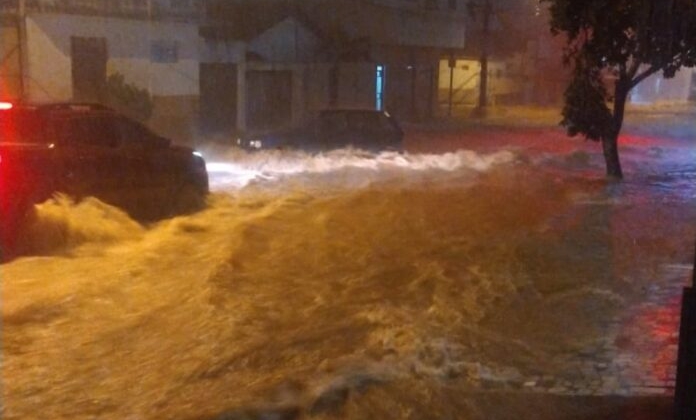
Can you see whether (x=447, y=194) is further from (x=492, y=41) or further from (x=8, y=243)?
(x=492, y=41)

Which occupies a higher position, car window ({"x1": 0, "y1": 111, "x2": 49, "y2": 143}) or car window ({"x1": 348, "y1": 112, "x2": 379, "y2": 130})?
car window ({"x1": 0, "y1": 111, "x2": 49, "y2": 143})

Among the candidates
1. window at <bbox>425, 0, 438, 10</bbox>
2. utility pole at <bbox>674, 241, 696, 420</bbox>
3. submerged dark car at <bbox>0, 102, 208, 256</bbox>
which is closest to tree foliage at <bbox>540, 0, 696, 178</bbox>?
submerged dark car at <bbox>0, 102, 208, 256</bbox>

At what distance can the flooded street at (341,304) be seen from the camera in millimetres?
6703

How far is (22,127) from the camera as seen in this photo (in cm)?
1156

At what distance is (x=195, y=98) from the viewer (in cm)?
2598

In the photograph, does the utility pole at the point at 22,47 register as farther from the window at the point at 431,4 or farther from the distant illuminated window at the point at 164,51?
the window at the point at 431,4

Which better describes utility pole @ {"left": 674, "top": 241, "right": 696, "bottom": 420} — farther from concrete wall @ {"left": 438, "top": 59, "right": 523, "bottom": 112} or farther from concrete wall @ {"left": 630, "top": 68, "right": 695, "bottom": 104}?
concrete wall @ {"left": 630, "top": 68, "right": 695, "bottom": 104}

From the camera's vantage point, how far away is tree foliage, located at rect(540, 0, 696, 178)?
1725 centimetres

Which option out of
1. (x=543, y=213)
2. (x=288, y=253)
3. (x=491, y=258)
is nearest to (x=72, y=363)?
(x=288, y=253)

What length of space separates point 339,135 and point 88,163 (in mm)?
10326

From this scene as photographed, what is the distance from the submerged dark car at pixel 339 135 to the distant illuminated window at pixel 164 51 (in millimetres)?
4143

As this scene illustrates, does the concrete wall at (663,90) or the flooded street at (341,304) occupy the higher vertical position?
the concrete wall at (663,90)

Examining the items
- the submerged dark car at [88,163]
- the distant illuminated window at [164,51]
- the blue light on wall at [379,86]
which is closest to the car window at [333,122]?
the distant illuminated window at [164,51]

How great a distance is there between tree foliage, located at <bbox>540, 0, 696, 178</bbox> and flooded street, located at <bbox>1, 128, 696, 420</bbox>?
2.24m
